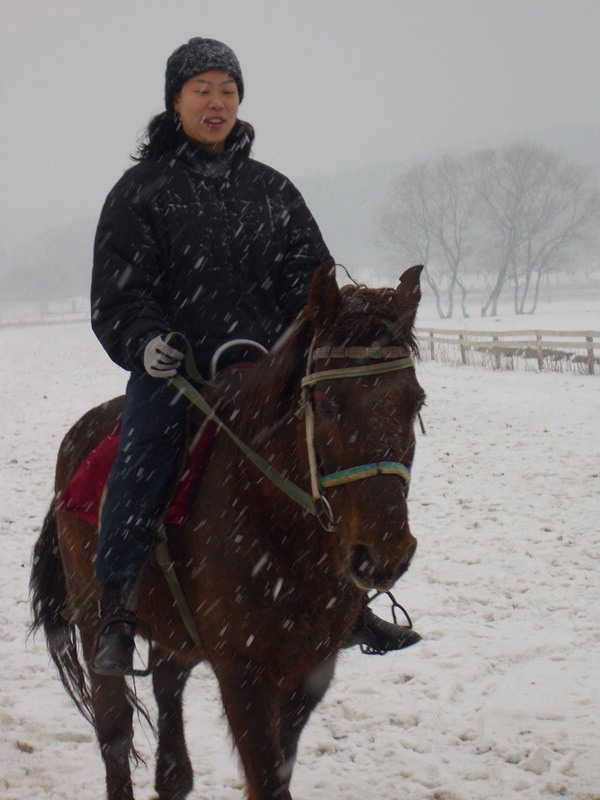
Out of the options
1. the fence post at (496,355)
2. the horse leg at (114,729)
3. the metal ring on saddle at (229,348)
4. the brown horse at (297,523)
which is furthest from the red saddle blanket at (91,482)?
the fence post at (496,355)

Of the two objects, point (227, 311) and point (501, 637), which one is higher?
point (227, 311)

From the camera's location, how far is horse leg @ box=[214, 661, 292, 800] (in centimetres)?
256

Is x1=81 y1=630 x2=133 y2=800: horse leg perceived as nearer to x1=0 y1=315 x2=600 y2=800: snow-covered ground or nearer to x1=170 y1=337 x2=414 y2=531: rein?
x1=0 y1=315 x2=600 y2=800: snow-covered ground

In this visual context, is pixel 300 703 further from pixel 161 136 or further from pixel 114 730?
pixel 161 136

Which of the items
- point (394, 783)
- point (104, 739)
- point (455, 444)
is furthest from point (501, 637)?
point (455, 444)

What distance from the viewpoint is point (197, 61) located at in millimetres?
3084

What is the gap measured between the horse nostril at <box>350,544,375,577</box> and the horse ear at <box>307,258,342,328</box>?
2.56 feet

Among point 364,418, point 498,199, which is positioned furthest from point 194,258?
point 498,199

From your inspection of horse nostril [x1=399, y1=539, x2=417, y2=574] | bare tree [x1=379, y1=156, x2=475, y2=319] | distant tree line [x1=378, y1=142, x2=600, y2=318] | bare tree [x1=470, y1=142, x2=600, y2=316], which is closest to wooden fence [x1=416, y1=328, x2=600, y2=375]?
horse nostril [x1=399, y1=539, x2=417, y2=574]

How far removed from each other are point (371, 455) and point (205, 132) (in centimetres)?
182

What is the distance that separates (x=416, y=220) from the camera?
5584cm

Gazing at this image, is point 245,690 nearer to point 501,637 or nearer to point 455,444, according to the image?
point 501,637

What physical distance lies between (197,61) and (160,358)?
1.38 metres

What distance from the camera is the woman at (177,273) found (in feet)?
9.40
